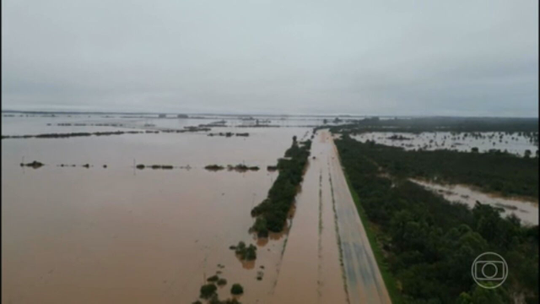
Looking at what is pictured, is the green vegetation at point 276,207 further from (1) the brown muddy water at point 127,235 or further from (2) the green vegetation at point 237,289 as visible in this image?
(2) the green vegetation at point 237,289

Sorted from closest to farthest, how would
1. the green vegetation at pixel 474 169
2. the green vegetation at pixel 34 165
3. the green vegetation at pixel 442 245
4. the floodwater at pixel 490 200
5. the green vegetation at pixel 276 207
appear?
1. the green vegetation at pixel 442 245
2. the green vegetation at pixel 276 207
3. the floodwater at pixel 490 200
4. the green vegetation at pixel 474 169
5. the green vegetation at pixel 34 165

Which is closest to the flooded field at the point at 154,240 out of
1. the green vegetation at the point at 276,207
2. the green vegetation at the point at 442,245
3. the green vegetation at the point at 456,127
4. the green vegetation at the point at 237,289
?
the green vegetation at the point at 237,289

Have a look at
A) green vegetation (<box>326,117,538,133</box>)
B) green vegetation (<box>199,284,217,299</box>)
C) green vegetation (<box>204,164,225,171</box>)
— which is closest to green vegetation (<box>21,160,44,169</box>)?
green vegetation (<box>204,164,225,171</box>)

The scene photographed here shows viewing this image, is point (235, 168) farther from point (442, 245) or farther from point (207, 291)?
point (442, 245)

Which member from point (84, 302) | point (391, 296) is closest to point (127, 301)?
point (84, 302)

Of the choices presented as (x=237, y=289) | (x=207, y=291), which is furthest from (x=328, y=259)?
(x=207, y=291)

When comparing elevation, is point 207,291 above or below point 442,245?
below

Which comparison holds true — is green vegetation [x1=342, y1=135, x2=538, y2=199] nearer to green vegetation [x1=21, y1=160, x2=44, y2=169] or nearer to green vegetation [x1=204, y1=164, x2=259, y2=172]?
green vegetation [x1=204, y1=164, x2=259, y2=172]
